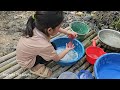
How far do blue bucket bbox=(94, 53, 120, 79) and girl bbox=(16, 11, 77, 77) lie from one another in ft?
1.40

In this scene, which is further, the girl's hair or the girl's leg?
the girl's leg

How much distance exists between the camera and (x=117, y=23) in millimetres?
3721

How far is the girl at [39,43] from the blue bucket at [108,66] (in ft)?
1.40

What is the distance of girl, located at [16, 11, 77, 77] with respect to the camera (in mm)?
2582

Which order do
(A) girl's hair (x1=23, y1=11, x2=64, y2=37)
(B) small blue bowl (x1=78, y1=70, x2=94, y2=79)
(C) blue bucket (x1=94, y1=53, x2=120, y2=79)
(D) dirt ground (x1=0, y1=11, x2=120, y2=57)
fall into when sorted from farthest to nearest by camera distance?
(D) dirt ground (x1=0, y1=11, x2=120, y2=57), (C) blue bucket (x1=94, y1=53, x2=120, y2=79), (B) small blue bowl (x1=78, y1=70, x2=94, y2=79), (A) girl's hair (x1=23, y1=11, x2=64, y2=37)

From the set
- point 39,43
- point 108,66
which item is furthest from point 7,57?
point 108,66

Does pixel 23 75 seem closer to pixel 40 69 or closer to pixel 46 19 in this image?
pixel 40 69

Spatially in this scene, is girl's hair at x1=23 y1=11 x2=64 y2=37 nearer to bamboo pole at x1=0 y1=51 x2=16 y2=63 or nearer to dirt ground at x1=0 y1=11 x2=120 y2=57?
bamboo pole at x1=0 y1=51 x2=16 y2=63

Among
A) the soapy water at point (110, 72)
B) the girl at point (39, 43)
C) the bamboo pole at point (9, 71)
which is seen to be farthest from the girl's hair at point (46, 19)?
the soapy water at point (110, 72)

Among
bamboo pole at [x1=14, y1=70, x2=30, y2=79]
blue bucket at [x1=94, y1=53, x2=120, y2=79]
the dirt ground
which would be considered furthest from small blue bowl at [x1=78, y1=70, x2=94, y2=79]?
the dirt ground

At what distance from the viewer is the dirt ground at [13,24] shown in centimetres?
359

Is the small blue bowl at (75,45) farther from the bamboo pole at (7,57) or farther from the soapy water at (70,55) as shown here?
the bamboo pole at (7,57)
